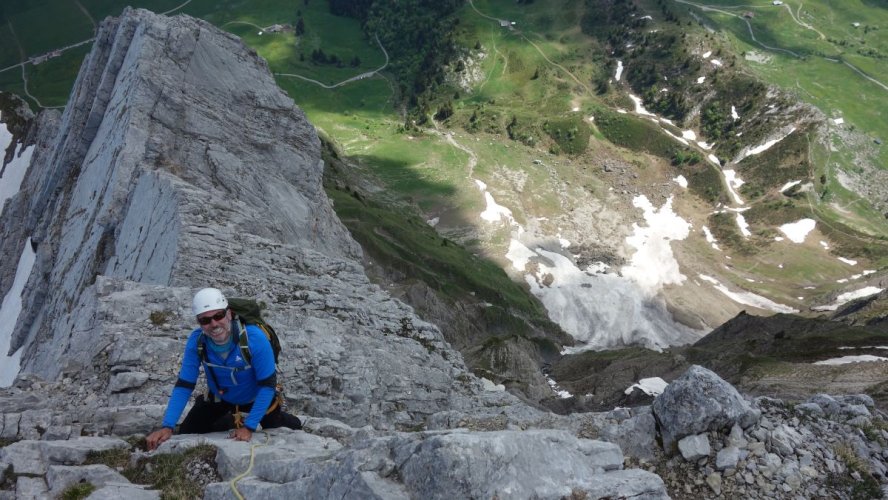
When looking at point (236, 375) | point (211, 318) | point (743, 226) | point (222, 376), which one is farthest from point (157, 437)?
point (743, 226)

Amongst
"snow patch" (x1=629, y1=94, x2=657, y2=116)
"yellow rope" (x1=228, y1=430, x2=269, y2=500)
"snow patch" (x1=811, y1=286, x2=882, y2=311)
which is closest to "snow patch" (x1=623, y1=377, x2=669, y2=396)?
"yellow rope" (x1=228, y1=430, x2=269, y2=500)

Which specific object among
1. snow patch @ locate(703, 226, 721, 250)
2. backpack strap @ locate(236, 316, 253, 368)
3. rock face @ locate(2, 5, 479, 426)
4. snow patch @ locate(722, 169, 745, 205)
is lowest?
snow patch @ locate(703, 226, 721, 250)

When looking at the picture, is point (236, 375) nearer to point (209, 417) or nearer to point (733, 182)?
point (209, 417)

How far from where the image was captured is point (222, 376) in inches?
478

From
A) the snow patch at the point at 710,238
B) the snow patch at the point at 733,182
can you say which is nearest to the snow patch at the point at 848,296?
the snow patch at the point at 710,238

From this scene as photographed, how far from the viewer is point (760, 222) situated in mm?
133250

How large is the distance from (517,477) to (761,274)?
13043 cm

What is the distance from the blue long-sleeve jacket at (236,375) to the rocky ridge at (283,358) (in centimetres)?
95

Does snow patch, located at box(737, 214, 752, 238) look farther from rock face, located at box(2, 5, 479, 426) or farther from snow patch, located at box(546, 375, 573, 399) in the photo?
rock face, located at box(2, 5, 479, 426)

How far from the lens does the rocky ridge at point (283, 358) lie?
10375 mm

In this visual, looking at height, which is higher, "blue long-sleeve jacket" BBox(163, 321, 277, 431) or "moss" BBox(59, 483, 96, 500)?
"blue long-sleeve jacket" BBox(163, 321, 277, 431)

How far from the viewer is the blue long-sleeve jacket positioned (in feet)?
38.2

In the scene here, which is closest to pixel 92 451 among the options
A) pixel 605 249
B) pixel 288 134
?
pixel 288 134

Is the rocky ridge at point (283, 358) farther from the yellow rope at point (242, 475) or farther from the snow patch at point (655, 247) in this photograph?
the snow patch at point (655, 247)
